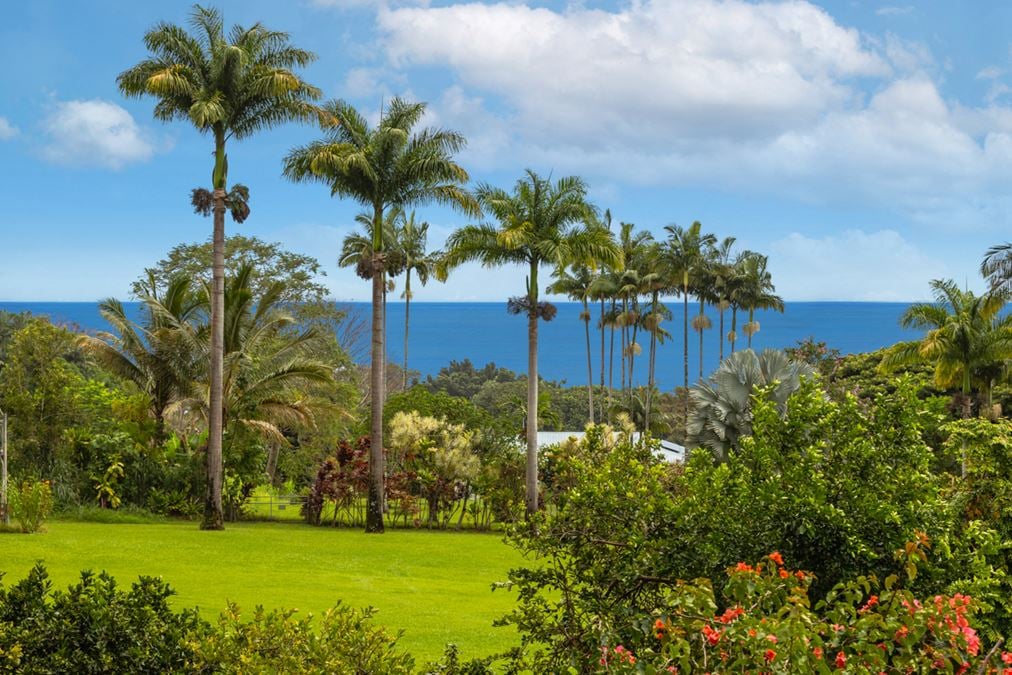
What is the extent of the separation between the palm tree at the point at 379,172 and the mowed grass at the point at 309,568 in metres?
3.37

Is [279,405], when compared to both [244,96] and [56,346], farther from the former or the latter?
[244,96]

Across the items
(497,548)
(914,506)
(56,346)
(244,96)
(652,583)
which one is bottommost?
(497,548)

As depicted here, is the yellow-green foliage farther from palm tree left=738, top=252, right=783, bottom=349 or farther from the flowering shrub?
palm tree left=738, top=252, right=783, bottom=349

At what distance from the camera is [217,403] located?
80.6ft

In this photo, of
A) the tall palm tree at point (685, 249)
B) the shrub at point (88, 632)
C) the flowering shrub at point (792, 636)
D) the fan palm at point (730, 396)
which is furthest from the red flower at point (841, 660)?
the tall palm tree at point (685, 249)

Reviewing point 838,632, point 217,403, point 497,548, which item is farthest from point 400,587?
point 838,632

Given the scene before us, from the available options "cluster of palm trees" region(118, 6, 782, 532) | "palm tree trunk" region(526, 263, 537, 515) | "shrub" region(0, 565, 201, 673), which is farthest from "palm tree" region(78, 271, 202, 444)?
"shrub" region(0, 565, 201, 673)

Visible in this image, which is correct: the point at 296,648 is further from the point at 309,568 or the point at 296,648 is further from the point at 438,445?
the point at 438,445

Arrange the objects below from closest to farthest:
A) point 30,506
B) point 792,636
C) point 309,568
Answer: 1. point 792,636
2. point 309,568
3. point 30,506

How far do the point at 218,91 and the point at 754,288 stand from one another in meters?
50.4

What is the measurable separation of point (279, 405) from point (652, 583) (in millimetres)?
24331

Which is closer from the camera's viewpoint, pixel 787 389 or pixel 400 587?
pixel 400 587

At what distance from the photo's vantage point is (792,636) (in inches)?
157

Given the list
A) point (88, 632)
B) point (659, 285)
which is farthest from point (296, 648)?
point (659, 285)
